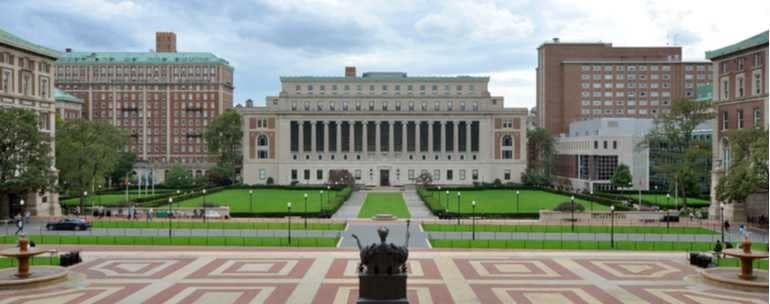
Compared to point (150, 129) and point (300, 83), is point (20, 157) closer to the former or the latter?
point (300, 83)

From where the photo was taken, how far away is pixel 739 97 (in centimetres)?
7131

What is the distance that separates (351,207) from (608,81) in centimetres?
9194

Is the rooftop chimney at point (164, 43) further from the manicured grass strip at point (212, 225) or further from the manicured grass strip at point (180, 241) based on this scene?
the manicured grass strip at point (180, 241)

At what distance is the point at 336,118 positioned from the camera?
134000 mm

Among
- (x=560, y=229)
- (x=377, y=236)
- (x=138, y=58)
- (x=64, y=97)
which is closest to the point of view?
(x=377, y=236)

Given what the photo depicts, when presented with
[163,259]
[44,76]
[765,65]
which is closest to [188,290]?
[163,259]

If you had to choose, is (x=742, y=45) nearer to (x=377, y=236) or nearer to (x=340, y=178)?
(x=377, y=236)

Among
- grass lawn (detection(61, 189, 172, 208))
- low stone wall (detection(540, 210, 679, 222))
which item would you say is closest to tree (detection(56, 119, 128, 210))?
grass lawn (detection(61, 189, 172, 208))

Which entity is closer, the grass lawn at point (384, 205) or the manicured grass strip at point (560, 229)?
the manicured grass strip at point (560, 229)

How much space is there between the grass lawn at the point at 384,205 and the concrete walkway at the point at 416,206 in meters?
0.81

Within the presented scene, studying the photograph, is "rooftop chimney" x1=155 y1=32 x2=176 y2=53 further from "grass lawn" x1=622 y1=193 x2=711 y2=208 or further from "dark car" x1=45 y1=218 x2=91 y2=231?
"dark car" x1=45 y1=218 x2=91 y2=231

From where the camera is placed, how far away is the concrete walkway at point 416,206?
247 ft

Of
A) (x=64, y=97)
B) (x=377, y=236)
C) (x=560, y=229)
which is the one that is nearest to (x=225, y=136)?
(x=64, y=97)

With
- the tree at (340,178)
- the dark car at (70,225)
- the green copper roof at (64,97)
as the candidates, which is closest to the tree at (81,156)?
the dark car at (70,225)
